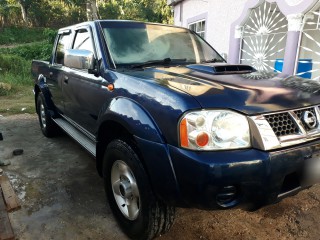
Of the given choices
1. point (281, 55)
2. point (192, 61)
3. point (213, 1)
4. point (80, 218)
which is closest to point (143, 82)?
point (192, 61)

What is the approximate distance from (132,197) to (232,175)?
0.91 metres

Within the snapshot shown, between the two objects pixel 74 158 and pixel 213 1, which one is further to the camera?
pixel 213 1

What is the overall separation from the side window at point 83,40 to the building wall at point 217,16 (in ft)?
16.3

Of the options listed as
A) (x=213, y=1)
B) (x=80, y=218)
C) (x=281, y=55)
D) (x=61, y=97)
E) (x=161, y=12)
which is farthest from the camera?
(x=161, y=12)

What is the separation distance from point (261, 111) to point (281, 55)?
8077 millimetres

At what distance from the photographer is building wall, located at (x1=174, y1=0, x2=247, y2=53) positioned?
7.52m

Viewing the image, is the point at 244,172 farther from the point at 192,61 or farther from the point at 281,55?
the point at 281,55

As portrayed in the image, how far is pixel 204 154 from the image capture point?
1.70 m

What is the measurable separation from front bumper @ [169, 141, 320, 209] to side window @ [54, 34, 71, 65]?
2.73 m

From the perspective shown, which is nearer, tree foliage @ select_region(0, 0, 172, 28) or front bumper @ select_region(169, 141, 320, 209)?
front bumper @ select_region(169, 141, 320, 209)

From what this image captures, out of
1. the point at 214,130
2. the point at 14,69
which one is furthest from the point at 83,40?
the point at 14,69

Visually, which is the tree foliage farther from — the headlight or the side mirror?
the headlight

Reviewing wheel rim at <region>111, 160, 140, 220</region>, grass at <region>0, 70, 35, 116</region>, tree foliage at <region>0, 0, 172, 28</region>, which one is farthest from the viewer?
tree foliage at <region>0, 0, 172, 28</region>

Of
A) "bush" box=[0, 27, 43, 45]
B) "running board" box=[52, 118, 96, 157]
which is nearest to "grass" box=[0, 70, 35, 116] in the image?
"running board" box=[52, 118, 96, 157]
